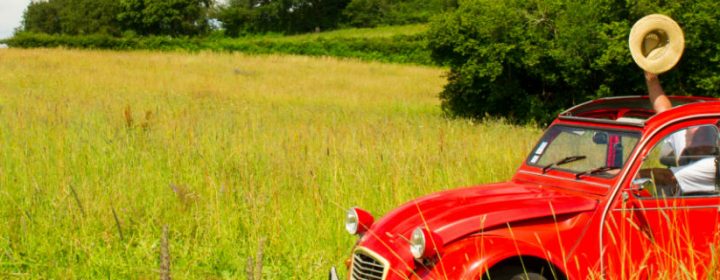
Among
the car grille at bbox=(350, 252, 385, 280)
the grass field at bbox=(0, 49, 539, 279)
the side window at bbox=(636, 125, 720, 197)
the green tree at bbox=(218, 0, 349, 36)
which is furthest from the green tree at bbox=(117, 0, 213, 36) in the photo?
the side window at bbox=(636, 125, 720, 197)

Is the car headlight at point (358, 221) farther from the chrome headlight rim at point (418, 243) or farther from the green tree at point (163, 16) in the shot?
the green tree at point (163, 16)

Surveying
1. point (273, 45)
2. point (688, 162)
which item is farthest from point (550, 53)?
point (273, 45)

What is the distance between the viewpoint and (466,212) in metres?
4.63

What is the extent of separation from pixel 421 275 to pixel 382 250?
1.27 ft

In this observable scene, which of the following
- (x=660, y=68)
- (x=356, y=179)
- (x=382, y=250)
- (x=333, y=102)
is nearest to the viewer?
(x=382, y=250)

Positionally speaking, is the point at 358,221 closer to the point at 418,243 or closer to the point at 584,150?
the point at 418,243

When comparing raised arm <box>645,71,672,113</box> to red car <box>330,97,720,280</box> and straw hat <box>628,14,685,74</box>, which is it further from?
red car <box>330,97,720,280</box>

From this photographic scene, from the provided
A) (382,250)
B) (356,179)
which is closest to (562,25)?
(356,179)

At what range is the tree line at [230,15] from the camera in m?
75.5

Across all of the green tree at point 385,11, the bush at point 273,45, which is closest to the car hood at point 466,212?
the bush at point 273,45

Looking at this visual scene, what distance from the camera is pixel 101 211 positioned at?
22.4 ft

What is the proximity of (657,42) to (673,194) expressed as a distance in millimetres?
1310

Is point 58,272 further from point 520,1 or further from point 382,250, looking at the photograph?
point 520,1

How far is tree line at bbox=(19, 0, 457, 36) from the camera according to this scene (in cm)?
7550
